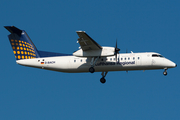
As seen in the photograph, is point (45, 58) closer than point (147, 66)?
No

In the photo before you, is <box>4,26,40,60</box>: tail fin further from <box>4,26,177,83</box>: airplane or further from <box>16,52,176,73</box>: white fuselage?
<box>16,52,176,73</box>: white fuselage

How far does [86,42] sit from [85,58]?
2350 mm

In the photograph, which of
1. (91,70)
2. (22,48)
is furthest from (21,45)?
(91,70)

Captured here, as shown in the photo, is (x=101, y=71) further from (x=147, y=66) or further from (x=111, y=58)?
(x=147, y=66)

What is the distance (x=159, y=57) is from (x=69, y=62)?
7.90 meters

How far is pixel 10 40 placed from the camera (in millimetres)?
26703

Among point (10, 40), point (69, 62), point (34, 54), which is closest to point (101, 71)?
point (69, 62)

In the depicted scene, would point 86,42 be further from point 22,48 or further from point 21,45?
point 21,45

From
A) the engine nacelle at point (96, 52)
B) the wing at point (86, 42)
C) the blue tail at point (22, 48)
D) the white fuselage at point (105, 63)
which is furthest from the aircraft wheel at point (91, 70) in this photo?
the blue tail at point (22, 48)

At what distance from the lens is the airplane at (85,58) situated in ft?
79.3

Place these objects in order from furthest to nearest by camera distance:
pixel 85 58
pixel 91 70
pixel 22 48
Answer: pixel 22 48 < pixel 85 58 < pixel 91 70

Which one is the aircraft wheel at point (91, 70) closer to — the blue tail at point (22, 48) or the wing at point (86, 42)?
the wing at point (86, 42)

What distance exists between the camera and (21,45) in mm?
26828

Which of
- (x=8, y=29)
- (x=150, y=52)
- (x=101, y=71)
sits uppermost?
(x=8, y=29)
